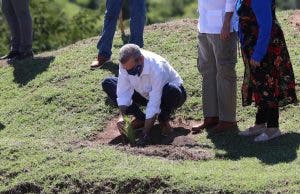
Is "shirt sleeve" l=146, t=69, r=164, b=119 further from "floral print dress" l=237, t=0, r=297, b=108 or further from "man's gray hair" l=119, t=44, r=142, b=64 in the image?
"floral print dress" l=237, t=0, r=297, b=108

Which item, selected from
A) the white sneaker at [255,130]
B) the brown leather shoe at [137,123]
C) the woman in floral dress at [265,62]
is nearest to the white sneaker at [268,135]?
the woman in floral dress at [265,62]

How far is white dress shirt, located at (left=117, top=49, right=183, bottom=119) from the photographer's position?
7.81 meters

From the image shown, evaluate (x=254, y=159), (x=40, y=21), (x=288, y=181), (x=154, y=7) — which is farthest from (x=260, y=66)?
(x=154, y=7)

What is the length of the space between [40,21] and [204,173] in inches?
465

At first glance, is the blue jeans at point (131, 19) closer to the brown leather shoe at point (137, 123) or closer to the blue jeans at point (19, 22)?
the blue jeans at point (19, 22)

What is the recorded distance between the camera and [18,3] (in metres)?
Result: 10.5

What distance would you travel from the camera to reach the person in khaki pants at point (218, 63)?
771 cm

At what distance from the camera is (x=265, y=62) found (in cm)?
740

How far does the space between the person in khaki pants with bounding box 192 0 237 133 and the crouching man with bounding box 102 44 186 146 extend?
298 mm

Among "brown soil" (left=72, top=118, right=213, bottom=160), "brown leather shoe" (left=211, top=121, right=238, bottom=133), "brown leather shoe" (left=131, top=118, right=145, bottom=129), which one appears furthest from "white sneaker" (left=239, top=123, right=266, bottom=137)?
"brown leather shoe" (left=131, top=118, right=145, bottom=129)

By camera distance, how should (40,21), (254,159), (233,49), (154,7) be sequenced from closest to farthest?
(254,159), (233,49), (40,21), (154,7)

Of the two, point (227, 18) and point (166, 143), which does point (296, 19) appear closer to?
point (227, 18)

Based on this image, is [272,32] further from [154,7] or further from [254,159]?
[154,7]

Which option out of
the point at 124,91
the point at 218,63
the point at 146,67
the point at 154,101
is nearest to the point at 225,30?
the point at 218,63
